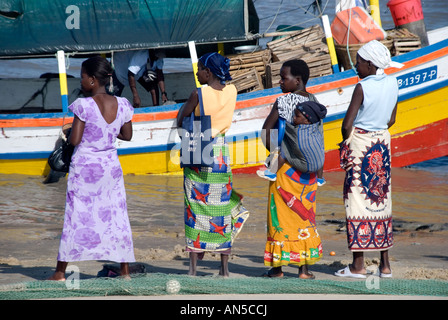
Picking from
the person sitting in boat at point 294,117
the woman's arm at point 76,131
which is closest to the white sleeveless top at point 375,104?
the person sitting in boat at point 294,117

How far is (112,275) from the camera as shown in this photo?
4.42 meters

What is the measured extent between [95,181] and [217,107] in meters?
0.99

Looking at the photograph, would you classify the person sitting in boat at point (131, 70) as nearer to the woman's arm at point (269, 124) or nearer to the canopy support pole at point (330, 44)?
the canopy support pole at point (330, 44)

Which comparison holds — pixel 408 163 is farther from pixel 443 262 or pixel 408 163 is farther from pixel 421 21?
pixel 443 262

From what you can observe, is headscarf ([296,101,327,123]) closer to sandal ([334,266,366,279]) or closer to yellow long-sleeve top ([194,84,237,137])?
yellow long-sleeve top ([194,84,237,137])

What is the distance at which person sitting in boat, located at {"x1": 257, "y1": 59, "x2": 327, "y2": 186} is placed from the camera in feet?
14.7

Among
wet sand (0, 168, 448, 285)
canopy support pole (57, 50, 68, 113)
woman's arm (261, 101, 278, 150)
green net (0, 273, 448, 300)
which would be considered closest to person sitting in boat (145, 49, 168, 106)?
canopy support pole (57, 50, 68, 113)

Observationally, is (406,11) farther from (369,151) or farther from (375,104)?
(369,151)

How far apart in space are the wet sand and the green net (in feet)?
2.08

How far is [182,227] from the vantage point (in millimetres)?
7117

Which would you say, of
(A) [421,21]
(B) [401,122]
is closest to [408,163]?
(B) [401,122]

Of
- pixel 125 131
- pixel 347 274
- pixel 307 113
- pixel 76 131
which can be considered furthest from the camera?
pixel 347 274

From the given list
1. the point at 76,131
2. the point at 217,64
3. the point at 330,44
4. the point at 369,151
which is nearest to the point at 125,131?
the point at 76,131

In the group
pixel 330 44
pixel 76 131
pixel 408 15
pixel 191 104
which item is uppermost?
pixel 408 15
